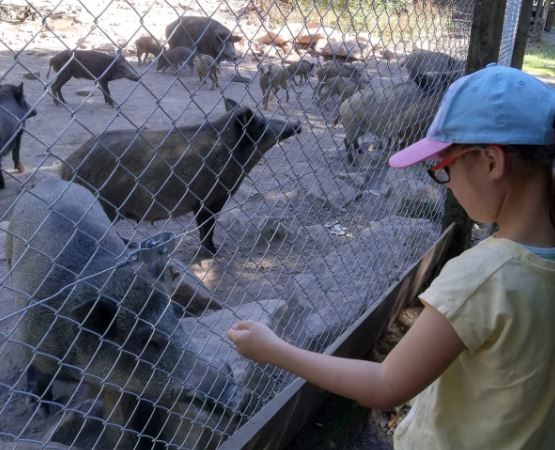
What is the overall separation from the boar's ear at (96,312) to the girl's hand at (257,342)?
788 mm

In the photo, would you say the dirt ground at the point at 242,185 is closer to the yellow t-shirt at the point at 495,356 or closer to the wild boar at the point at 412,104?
the wild boar at the point at 412,104

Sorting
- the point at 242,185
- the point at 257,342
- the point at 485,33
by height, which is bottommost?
the point at 242,185

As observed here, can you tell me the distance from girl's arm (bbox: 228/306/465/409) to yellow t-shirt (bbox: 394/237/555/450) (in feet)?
0.13

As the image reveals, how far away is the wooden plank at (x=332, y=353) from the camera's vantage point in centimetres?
204

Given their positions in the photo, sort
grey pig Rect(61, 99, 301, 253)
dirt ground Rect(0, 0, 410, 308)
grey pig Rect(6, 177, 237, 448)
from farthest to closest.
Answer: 1. grey pig Rect(61, 99, 301, 253)
2. dirt ground Rect(0, 0, 410, 308)
3. grey pig Rect(6, 177, 237, 448)

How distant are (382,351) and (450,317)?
2005 mm

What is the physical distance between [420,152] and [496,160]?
0.55 ft

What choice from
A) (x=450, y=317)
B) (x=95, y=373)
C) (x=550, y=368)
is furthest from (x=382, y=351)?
(x=450, y=317)

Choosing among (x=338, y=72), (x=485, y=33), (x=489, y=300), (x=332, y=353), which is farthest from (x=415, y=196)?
(x=489, y=300)

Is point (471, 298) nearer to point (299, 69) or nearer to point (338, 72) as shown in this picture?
point (338, 72)

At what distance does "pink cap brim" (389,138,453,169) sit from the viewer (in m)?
1.24

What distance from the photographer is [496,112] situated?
1.17m

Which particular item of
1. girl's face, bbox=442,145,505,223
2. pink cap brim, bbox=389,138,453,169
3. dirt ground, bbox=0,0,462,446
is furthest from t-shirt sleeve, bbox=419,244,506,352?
dirt ground, bbox=0,0,462,446

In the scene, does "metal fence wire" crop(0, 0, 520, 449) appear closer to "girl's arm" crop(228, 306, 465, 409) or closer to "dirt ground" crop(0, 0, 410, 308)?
"dirt ground" crop(0, 0, 410, 308)
